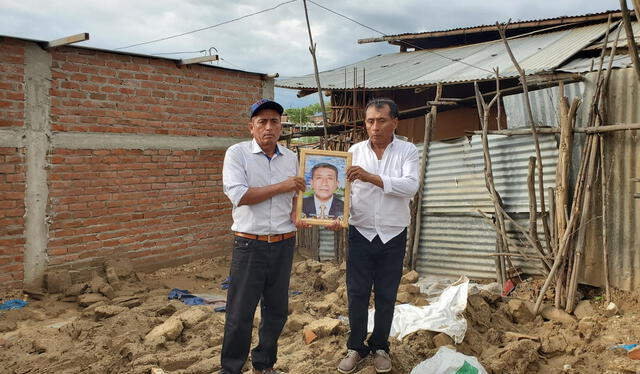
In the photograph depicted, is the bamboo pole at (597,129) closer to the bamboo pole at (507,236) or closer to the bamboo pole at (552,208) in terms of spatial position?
the bamboo pole at (552,208)

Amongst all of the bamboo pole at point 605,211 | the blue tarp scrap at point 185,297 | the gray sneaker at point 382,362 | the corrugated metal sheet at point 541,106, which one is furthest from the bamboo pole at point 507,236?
the blue tarp scrap at point 185,297

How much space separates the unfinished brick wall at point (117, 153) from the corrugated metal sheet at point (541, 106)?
Answer: 4179 mm

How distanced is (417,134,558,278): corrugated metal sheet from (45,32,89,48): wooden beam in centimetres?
452

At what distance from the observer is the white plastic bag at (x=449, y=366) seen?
3225mm

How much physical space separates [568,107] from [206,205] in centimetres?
522

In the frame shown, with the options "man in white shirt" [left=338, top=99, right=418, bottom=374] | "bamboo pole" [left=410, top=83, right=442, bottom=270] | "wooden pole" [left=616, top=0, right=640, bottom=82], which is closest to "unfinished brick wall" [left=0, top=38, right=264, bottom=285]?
"bamboo pole" [left=410, top=83, right=442, bottom=270]

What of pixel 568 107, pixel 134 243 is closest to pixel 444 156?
pixel 568 107

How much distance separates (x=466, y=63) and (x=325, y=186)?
711 cm

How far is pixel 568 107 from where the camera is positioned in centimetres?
489

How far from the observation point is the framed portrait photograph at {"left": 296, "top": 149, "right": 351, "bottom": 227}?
3.18 metres

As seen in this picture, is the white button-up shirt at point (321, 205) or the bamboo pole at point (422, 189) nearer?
the white button-up shirt at point (321, 205)

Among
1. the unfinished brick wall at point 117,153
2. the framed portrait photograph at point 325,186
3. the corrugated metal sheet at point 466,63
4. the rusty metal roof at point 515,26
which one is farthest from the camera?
the rusty metal roof at point 515,26

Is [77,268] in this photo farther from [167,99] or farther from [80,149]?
[167,99]

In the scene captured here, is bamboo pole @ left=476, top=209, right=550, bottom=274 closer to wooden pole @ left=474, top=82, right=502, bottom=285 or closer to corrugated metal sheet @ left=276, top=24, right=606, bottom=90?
wooden pole @ left=474, top=82, right=502, bottom=285
